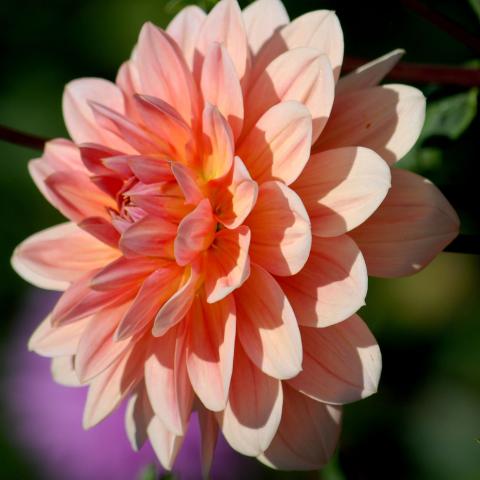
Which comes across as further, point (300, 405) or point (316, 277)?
point (300, 405)

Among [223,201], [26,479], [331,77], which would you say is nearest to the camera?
[331,77]

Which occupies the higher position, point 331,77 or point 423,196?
point 331,77

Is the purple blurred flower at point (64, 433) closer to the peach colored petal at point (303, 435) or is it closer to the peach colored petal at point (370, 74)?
the peach colored petal at point (303, 435)

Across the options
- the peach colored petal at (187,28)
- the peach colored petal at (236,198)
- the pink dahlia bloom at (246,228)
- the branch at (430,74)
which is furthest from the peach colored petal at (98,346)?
the branch at (430,74)

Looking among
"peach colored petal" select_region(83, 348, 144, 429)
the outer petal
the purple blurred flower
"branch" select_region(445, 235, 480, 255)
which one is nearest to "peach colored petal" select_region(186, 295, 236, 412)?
"peach colored petal" select_region(83, 348, 144, 429)

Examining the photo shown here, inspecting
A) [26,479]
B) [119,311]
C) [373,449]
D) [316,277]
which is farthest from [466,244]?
[26,479]

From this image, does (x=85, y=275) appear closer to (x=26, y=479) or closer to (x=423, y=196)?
(x=423, y=196)
